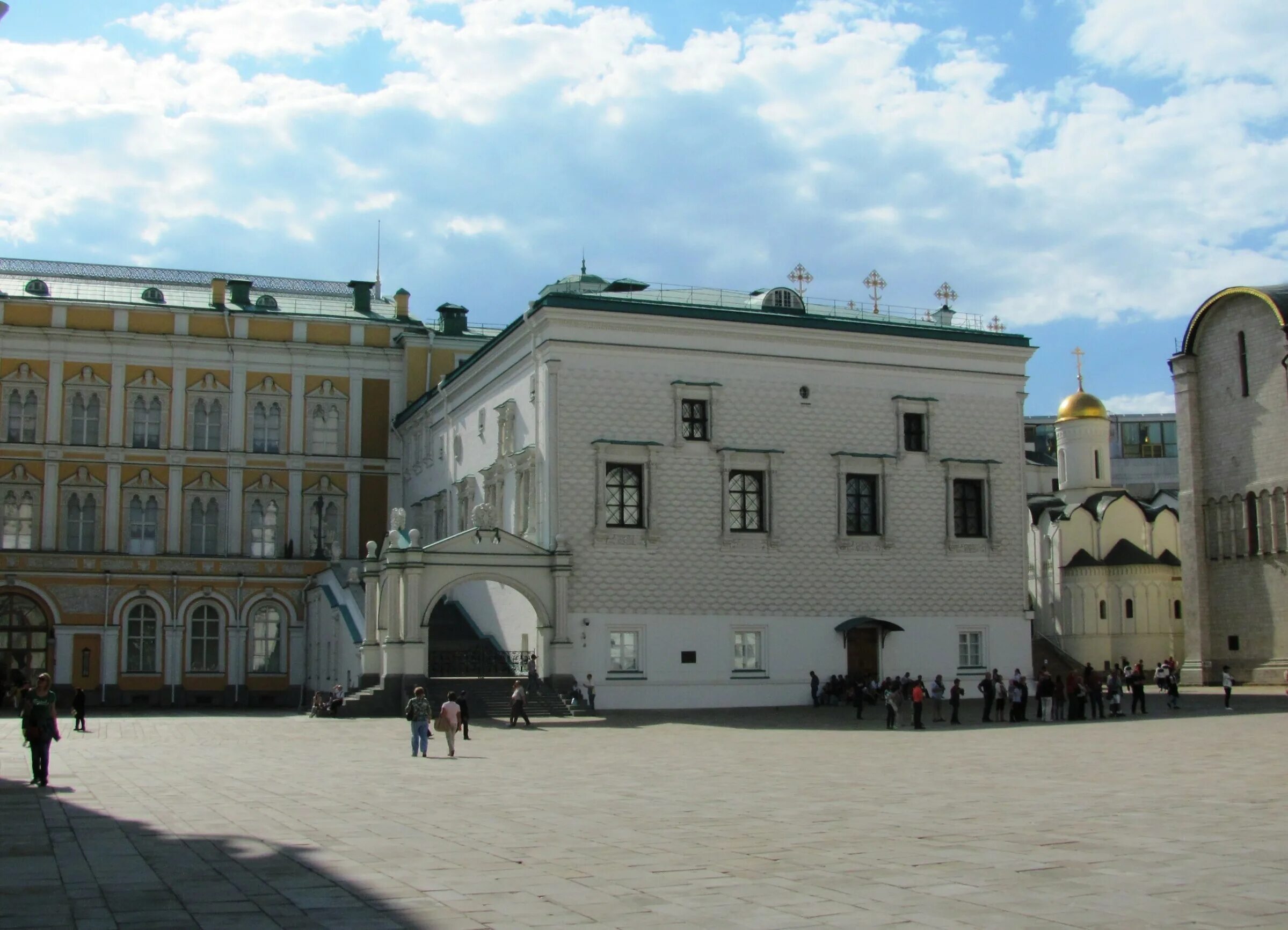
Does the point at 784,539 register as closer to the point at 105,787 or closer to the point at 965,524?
the point at 965,524

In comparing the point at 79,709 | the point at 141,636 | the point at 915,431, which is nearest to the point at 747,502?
the point at 915,431

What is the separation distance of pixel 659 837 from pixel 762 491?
27.2 metres

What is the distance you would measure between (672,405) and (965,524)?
34.0ft

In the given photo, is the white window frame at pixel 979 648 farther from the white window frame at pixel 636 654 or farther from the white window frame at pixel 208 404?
the white window frame at pixel 208 404

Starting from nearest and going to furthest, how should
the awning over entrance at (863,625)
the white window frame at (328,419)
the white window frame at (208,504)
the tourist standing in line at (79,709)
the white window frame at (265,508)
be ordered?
the tourist standing in line at (79,709) → the awning over entrance at (863,625) → the white window frame at (208,504) → the white window frame at (265,508) → the white window frame at (328,419)

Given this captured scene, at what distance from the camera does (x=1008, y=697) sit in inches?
1499

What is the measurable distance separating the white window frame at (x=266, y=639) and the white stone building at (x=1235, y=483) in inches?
1337

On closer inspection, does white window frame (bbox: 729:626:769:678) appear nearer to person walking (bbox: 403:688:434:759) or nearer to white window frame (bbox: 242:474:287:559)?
person walking (bbox: 403:688:434:759)

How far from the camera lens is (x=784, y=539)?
40844mm

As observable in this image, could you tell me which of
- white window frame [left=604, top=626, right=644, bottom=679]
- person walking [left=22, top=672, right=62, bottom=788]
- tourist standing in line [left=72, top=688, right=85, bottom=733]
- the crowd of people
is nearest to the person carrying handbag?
person walking [left=22, top=672, right=62, bottom=788]

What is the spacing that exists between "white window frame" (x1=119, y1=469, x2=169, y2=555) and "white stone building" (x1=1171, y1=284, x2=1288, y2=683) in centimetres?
3873

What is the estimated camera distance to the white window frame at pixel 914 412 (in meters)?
42.6

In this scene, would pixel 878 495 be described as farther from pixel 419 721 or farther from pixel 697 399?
pixel 419 721

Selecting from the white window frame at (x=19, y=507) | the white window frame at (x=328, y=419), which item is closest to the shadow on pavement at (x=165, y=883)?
the white window frame at (x=19, y=507)
